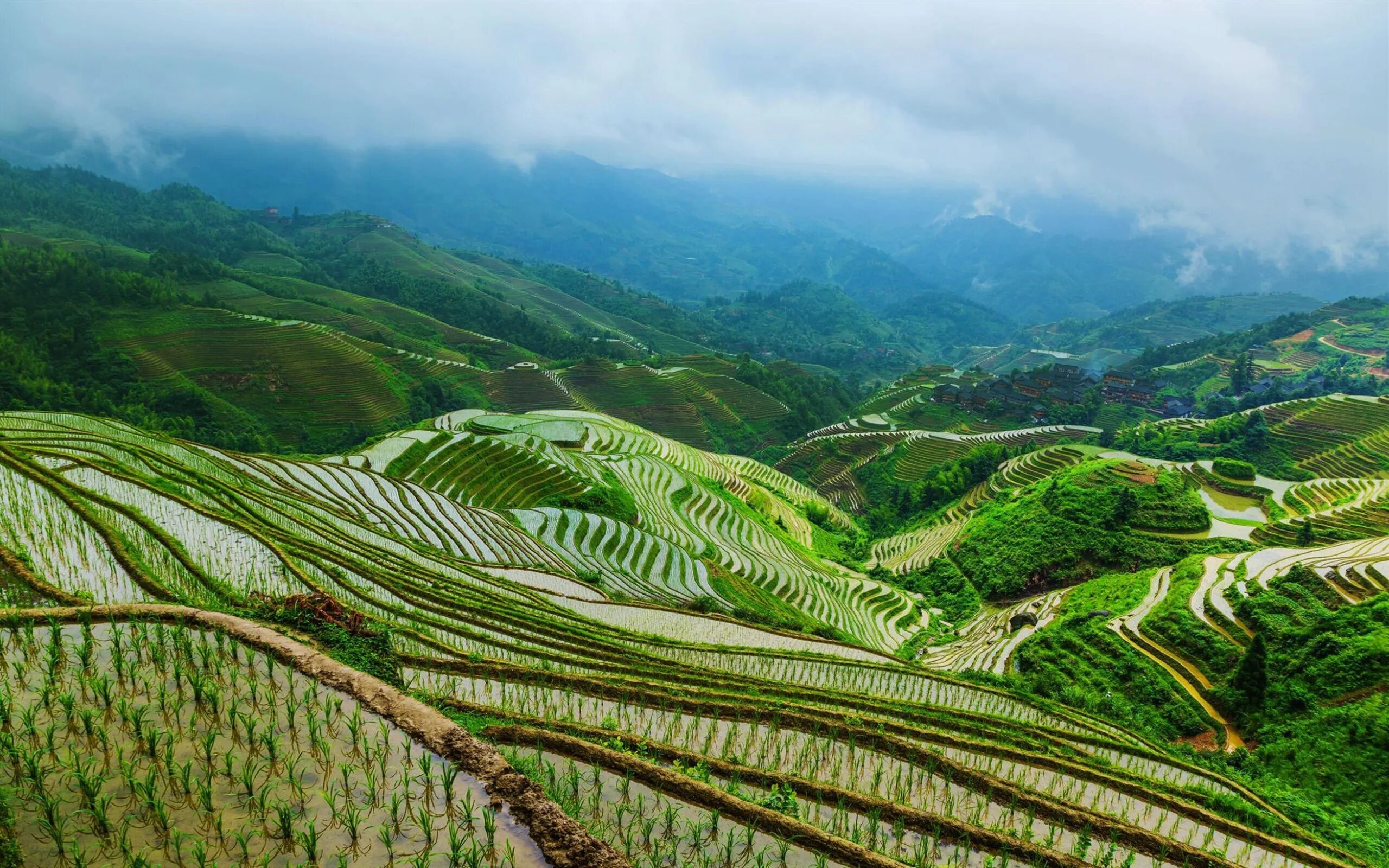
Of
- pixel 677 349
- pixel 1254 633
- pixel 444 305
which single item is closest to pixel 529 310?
pixel 444 305

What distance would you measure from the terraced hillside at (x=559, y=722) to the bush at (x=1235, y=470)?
1471 inches

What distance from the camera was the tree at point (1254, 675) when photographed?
15555 mm

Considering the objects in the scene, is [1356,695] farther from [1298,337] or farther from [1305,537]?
[1298,337]

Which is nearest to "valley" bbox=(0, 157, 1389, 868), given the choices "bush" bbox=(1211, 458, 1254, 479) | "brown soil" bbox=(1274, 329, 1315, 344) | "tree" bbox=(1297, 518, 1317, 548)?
"bush" bbox=(1211, 458, 1254, 479)

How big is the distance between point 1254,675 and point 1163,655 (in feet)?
9.63

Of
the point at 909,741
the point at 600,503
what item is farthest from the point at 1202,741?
the point at 600,503

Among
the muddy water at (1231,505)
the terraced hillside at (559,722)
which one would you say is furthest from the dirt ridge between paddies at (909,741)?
the muddy water at (1231,505)

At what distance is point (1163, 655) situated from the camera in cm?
1861

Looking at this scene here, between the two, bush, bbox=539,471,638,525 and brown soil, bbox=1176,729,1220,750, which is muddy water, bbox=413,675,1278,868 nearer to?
brown soil, bbox=1176,729,1220,750

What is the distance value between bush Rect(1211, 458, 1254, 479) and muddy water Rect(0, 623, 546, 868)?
50772 mm

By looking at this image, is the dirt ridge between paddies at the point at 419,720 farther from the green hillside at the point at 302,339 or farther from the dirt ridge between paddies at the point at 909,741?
the green hillside at the point at 302,339

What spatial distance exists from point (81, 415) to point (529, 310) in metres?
112

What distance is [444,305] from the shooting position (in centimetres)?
11419

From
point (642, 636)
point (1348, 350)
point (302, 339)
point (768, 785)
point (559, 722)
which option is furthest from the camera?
point (1348, 350)
